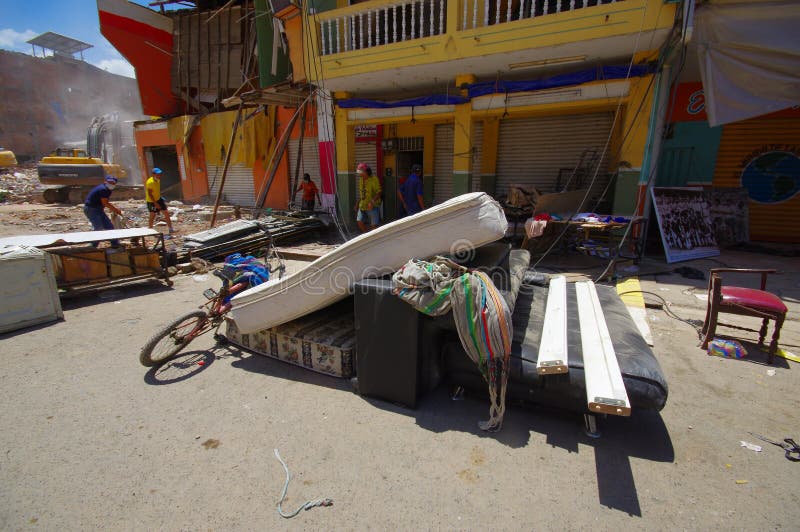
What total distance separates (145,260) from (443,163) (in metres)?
7.84

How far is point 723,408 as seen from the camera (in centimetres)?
264

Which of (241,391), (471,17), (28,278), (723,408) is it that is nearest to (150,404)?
(241,391)

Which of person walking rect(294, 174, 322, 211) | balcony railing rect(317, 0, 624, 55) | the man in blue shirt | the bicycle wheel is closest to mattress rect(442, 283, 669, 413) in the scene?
the bicycle wheel

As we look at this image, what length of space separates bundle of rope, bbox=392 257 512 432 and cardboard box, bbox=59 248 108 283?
5.30m

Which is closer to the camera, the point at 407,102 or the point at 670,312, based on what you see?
the point at 670,312

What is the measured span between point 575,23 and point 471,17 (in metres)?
2.15

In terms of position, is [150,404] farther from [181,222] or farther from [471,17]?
[181,222]

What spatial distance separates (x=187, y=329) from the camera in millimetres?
3717

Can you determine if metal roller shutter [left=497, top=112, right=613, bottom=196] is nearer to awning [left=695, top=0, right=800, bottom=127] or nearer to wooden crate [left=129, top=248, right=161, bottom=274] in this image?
awning [left=695, top=0, right=800, bottom=127]

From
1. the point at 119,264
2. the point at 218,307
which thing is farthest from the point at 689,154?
the point at 119,264

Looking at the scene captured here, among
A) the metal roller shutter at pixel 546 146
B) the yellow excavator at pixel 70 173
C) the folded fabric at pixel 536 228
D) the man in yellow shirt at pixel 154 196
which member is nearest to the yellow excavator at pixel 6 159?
the yellow excavator at pixel 70 173

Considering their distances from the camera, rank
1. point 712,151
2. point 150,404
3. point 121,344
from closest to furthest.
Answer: point 150,404, point 121,344, point 712,151

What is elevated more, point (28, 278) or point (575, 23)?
point (575, 23)

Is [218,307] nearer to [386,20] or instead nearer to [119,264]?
[119,264]
